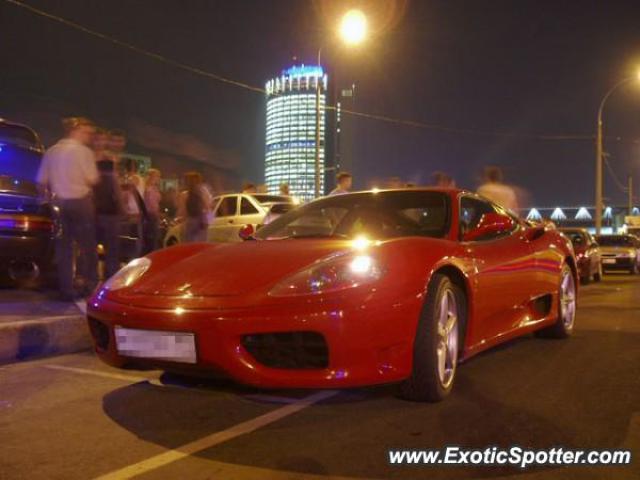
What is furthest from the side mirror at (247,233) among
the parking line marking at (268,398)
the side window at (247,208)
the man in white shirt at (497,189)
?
the side window at (247,208)

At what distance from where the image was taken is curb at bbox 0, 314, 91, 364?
199 inches

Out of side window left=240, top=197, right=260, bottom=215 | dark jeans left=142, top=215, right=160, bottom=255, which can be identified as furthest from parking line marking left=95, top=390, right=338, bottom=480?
side window left=240, top=197, right=260, bottom=215

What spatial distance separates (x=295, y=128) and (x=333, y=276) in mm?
25093

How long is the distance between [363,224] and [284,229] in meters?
0.56

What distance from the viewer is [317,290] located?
3.28 meters

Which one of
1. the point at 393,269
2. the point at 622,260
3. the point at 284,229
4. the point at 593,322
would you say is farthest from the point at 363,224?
the point at 622,260

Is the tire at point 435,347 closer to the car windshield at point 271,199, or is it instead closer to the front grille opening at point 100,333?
the front grille opening at point 100,333

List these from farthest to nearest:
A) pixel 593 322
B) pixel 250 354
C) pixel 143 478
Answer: pixel 593 322 < pixel 250 354 < pixel 143 478

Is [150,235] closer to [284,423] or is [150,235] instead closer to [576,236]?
[284,423]

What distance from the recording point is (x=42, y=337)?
17.5ft

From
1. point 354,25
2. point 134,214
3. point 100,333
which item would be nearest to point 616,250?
point 354,25

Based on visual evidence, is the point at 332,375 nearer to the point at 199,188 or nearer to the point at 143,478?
the point at 143,478

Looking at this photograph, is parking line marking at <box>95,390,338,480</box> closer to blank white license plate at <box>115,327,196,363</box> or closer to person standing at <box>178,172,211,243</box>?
blank white license plate at <box>115,327,196,363</box>

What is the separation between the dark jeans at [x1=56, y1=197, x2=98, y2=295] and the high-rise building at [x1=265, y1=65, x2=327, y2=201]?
11.5 meters
